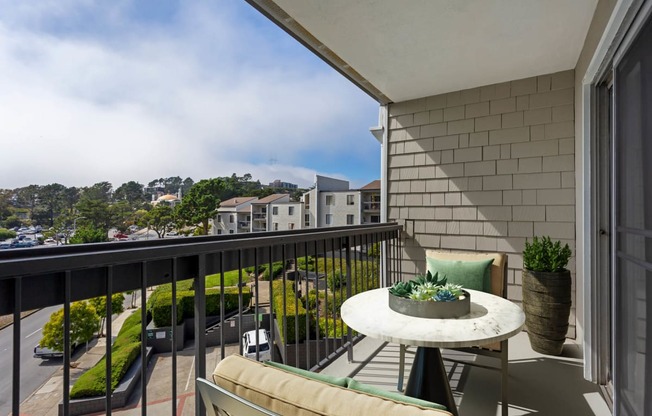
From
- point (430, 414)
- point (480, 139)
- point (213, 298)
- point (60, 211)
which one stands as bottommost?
point (213, 298)

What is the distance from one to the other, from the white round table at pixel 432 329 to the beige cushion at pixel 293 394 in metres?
0.71

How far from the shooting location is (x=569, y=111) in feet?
10.8

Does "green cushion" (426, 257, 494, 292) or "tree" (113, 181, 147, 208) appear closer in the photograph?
"green cushion" (426, 257, 494, 292)

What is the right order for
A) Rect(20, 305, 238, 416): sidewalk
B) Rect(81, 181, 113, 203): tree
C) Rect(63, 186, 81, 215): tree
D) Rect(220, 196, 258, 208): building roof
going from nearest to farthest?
1. Rect(20, 305, 238, 416): sidewalk
2. Rect(63, 186, 81, 215): tree
3. Rect(81, 181, 113, 203): tree
4. Rect(220, 196, 258, 208): building roof

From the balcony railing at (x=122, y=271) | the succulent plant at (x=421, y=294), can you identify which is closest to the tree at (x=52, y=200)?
the balcony railing at (x=122, y=271)

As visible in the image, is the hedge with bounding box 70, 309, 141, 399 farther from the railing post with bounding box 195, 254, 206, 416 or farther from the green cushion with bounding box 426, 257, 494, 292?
the green cushion with bounding box 426, 257, 494, 292

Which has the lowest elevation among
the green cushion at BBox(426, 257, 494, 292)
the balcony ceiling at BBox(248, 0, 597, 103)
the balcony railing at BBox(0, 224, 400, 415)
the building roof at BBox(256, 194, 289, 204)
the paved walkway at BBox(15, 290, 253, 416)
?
the paved walkway at BBox(15, 290, 253, 416)

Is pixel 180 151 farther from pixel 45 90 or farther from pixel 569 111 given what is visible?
pixel 569 111

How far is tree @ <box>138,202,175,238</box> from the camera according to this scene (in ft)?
17.4

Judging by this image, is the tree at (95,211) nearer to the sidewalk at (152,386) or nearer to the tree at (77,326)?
the sidewalk at (152,386)

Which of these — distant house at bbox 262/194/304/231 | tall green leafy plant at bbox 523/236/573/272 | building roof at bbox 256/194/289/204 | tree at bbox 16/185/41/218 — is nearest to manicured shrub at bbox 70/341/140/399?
tree at bbox 16/185/41/218

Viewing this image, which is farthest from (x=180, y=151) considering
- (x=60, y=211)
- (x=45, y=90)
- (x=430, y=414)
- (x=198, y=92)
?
(x=430, y=414)

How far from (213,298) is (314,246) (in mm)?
9898

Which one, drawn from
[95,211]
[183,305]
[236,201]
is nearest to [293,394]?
[95,211]
